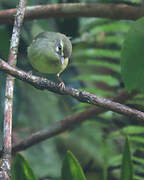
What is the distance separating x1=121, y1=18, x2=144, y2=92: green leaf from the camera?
5.51 feet

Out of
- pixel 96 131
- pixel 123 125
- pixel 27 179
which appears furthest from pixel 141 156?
pixel 27 179

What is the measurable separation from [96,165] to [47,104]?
60 centimetres

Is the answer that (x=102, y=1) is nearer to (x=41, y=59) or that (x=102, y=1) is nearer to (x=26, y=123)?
(x=41, y=59)

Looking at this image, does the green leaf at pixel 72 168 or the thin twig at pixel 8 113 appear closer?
the thin twig at pixel 8 113

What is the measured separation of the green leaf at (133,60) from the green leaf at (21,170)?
0.54 meters

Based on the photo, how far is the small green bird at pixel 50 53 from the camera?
210cm

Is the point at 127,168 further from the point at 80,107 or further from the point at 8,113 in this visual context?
the point at 80,107

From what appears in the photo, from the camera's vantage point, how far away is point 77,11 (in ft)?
7.50

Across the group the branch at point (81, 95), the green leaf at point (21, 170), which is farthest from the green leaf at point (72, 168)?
the branch at point (81, 95)

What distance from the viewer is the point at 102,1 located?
2418mm

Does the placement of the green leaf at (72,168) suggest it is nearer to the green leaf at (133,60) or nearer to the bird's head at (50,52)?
the green leaf at (133,60)

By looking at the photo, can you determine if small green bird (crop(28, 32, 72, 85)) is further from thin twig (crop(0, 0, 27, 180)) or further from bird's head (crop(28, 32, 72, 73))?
thin twig (crop(0, 0, 27, 180))

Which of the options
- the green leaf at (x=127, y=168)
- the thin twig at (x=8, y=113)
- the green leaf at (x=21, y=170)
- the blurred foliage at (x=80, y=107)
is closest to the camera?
the thin twig at (x=8, y=113)

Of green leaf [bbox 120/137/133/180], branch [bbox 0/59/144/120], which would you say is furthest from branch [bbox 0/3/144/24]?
green leaf [bbox 120/137/133/180]
